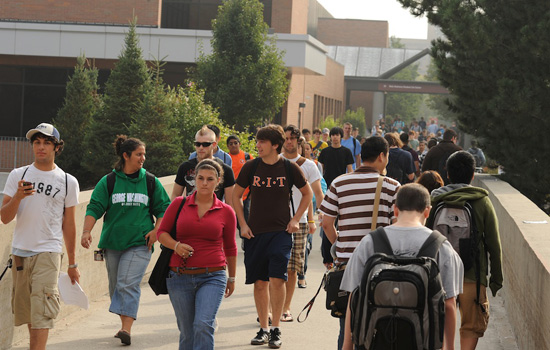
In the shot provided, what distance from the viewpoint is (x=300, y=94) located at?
51.3 m

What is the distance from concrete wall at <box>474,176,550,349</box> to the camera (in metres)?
6.88

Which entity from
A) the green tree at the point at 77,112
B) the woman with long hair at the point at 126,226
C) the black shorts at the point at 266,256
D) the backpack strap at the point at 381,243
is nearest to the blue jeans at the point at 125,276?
the woman with long hair at the point at 126,226

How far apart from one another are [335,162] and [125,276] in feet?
22.3

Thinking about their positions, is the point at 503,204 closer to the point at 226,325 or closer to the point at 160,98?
the point at 226,325

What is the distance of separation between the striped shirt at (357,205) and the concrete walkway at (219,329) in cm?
200

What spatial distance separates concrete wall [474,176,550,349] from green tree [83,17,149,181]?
1420 centimetres

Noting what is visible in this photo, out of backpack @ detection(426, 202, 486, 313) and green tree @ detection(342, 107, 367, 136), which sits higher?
green tree @ detection(342, 107, 367, 136)

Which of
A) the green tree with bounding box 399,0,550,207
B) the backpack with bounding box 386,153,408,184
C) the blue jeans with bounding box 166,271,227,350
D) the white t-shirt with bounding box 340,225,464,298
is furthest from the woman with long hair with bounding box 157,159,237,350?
the green tree with bounding box 399,0,550,207

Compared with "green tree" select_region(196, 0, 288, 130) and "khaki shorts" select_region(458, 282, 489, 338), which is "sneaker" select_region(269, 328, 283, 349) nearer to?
"khaki shorts" select_region(458, 282, 489, 338)

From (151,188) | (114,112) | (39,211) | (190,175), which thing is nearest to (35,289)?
(39,211)

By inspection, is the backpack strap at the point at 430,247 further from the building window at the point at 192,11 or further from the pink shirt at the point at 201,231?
the building window at the point at 192,11

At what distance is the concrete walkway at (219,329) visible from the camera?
854 cm

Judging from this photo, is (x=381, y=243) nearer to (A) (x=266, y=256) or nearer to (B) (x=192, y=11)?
(A) (x=266, y=256)

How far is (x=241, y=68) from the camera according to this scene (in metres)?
32.1
